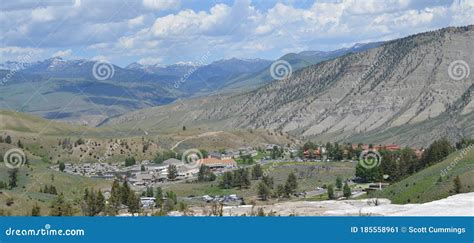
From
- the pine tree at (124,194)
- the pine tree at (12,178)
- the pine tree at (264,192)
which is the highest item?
the pine tree at (12,178)

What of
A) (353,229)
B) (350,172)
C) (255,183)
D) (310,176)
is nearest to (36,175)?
(255,183)

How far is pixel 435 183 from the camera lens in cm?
11281

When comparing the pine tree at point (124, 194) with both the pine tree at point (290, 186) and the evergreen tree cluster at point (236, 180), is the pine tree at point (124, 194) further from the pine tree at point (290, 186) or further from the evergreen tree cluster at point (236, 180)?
the evergreen tree cluster at point (236, 180)

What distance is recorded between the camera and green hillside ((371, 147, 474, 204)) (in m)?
105

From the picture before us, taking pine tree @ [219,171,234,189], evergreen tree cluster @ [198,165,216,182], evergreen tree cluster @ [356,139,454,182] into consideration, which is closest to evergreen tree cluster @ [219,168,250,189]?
pine tree @ [219,171,234,189]

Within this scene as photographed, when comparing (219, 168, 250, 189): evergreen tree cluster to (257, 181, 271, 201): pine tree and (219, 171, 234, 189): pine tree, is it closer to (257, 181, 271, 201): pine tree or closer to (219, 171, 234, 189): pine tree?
(219, 171, 234, 189): pine tree

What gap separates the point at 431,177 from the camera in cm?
12031

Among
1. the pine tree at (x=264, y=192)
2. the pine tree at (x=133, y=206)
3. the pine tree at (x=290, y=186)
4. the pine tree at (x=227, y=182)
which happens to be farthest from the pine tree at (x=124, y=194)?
the pine tree at (x=227, y=182)

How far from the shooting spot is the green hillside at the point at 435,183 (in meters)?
105

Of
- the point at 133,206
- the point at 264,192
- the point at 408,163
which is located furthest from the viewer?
the point at 408,163

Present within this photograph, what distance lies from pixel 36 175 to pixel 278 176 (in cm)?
6648

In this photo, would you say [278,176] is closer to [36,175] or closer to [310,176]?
[310,176]

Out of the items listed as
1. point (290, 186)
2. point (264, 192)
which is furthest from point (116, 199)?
point (290, 186)

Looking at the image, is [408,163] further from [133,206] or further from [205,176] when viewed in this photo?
[133,206]
